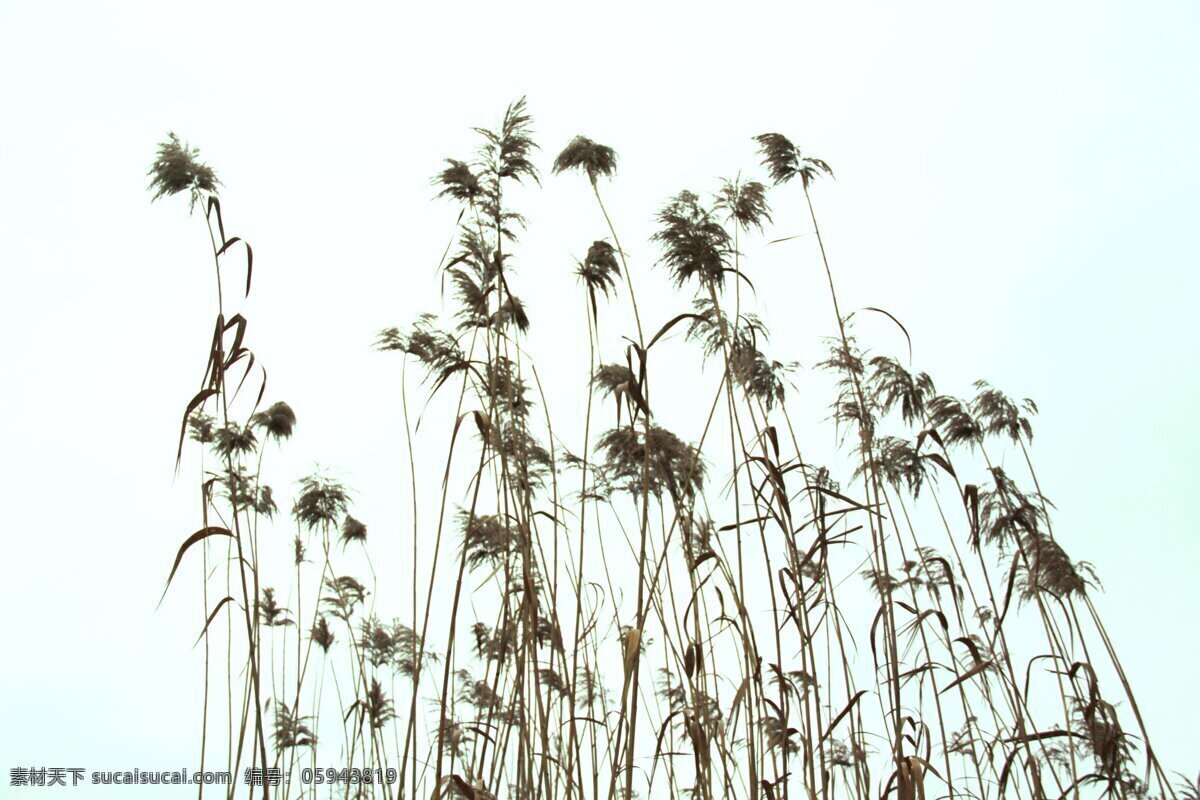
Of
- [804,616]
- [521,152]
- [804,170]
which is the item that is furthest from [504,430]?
[804,170]

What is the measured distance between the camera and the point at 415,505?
10.2ft

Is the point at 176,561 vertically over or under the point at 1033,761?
over

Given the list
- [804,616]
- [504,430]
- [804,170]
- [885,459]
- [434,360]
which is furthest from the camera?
[885,459]

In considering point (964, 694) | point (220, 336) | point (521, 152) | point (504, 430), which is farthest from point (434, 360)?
point (964, 694)

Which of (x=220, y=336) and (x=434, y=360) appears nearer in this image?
(x=220, y=336)

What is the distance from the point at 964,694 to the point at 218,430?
3.68m

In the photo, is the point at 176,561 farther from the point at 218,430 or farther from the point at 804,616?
the point at 218,430

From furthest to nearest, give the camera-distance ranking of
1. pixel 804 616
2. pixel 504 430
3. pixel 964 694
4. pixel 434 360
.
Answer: pixel 964 694, pixel 434 360, pixel 504 430, pixel 804 616

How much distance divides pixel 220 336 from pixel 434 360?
3.62 feet

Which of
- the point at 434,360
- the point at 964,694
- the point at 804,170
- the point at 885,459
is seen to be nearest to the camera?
the point at 434,360

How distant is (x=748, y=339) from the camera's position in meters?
3.40

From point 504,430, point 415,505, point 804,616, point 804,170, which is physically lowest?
point 804,616

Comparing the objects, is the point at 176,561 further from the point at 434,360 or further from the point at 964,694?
the point at 964,694

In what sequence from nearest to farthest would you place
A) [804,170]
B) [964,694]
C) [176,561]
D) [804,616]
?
1. [176,561]
2. [804,616]
3. [804,170]
4. [964,694]
